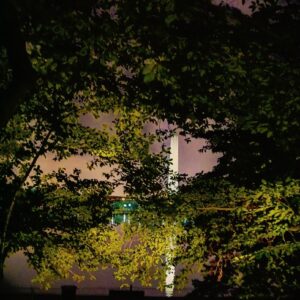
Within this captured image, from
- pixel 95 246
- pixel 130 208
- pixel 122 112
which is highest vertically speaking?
pixel 122 112

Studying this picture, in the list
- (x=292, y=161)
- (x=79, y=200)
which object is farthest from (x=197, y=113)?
(x=79, y=200)

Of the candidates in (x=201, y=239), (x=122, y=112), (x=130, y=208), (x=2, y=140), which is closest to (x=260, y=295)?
(x=201, y=239)

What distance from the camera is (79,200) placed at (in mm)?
9516

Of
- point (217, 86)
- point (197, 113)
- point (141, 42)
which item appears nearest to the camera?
point (141, 42)

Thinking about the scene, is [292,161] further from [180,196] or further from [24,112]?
[24,112]

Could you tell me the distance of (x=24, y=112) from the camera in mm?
8008

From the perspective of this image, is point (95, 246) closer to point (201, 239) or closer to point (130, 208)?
point (130, 208)

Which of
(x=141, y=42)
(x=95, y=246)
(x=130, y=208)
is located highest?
(x=141, y=42)

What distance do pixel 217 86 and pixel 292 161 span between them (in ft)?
14.1

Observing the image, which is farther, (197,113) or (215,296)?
(215,296)

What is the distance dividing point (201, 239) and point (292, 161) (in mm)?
2788

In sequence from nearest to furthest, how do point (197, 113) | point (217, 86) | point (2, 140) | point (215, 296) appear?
point (217, 86), point (2, 140), point (197, 113), point (215, 296)

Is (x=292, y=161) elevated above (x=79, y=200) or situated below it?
above

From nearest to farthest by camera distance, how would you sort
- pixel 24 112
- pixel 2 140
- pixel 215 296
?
1. pixel 2 140
2. pixel 24 112
3. pixel 215 296
